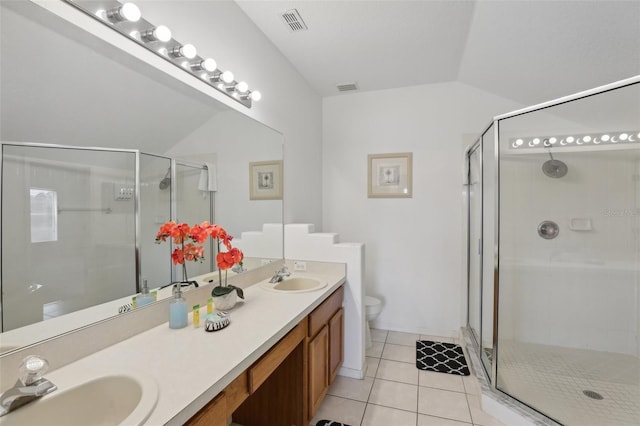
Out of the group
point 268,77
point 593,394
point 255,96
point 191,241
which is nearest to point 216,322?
point 191,241

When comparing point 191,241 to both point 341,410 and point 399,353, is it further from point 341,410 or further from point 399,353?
point 399,353

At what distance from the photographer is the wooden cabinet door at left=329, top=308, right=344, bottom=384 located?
1.99 m

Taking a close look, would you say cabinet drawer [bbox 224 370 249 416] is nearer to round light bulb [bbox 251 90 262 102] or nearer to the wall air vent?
round light bulb [bbox 251 90 262 102]

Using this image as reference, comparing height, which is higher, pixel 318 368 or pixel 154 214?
pixel 154 214

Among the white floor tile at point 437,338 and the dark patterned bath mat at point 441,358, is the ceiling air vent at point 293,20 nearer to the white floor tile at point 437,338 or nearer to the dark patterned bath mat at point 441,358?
the dark patterned bath mat at point 441,358

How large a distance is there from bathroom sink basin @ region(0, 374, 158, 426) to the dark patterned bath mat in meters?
2.21

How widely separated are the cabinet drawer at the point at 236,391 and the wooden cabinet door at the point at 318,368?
0.63 meters

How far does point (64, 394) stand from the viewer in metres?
0.82

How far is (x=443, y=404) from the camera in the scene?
1.99 meters

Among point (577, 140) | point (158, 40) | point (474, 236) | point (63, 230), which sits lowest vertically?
point (474, 236)

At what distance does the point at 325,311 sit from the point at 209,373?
1.05m

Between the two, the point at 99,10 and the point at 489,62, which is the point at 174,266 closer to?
the point at 99,10

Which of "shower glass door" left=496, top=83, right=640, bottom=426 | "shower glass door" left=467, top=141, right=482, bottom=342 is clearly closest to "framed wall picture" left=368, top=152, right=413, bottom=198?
"shower glass door" left=467, top=141, right=482, bottom=342

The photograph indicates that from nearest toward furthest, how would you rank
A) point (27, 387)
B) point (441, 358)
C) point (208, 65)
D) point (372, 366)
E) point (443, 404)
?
point (27, 387), point (208, 65), point (443, 404), point (372, 366), point (441, 358)
